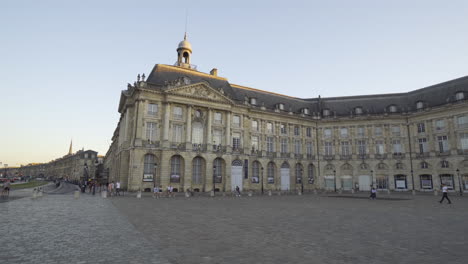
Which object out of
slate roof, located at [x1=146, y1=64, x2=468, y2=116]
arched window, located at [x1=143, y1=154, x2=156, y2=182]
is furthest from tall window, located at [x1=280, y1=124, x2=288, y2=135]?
arched window, located at [x1=143, y1=154, x2=156, y2=182]

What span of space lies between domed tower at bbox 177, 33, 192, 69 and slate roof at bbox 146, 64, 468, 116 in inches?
201

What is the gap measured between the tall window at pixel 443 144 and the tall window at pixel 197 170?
40873 millimetres

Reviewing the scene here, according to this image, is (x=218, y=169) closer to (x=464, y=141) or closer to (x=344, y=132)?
(x=344, y=132)

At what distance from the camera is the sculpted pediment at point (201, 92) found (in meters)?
42.6

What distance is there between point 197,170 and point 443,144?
137 feet

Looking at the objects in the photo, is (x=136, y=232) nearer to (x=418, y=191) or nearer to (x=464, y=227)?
(x=464, y=227)

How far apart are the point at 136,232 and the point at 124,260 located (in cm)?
379

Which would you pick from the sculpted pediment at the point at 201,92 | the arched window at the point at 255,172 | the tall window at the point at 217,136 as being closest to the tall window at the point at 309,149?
the arched window at the point at 255,172

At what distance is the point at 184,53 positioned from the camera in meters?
52.9

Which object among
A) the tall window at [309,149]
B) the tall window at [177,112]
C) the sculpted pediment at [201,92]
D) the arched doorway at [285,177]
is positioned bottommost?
the arched doorway at [285,177]

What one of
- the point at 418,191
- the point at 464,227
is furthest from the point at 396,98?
the point at 464,227

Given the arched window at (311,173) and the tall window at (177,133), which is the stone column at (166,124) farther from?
the arched window at (311,173)

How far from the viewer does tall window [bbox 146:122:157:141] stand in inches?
1599

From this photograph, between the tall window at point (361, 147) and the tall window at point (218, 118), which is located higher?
the tall window at point (218, 118)
